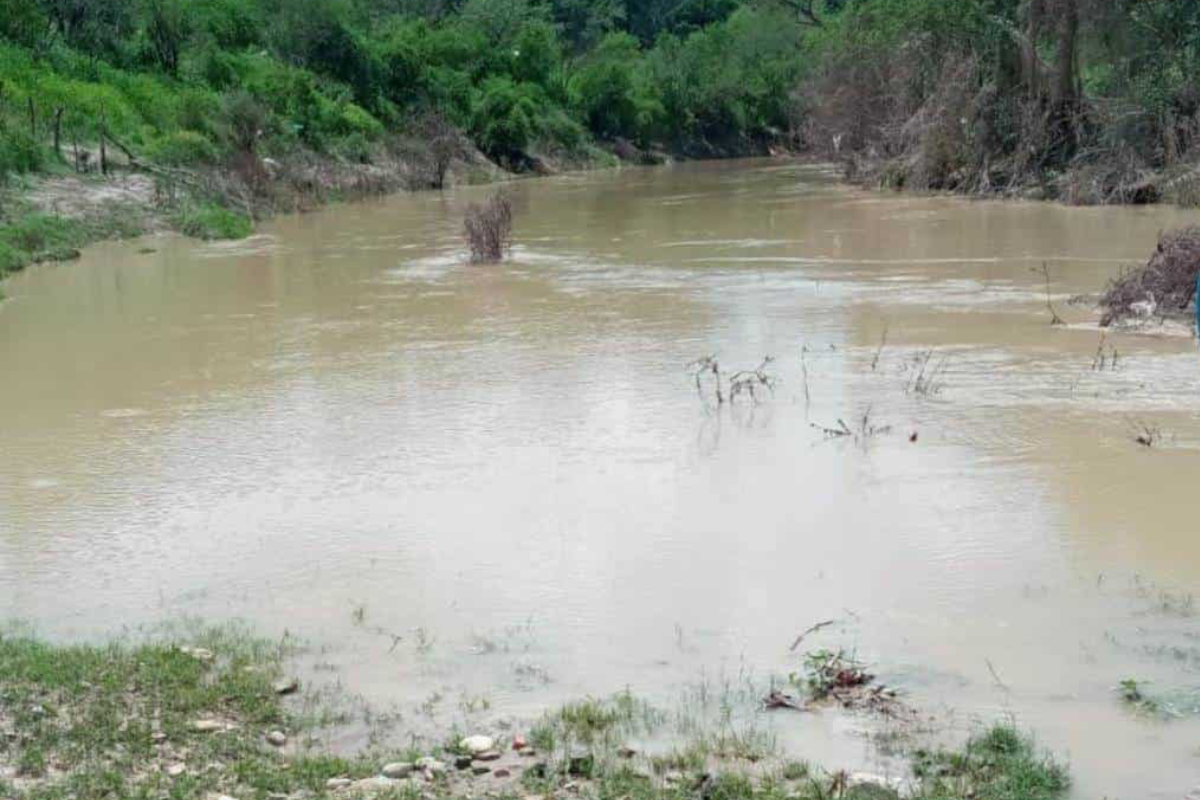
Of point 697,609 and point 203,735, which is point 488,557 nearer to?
point 697,609

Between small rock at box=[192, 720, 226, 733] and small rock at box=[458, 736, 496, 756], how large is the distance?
85 centimetres

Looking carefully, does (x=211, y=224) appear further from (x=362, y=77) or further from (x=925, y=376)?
(x=362, y=77)

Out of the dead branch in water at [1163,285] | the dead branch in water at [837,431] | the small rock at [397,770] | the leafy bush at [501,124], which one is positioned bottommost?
the small rock at [397,770]

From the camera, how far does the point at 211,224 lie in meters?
23.6

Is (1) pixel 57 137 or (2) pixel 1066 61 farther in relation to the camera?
(2) pixel 1066 61

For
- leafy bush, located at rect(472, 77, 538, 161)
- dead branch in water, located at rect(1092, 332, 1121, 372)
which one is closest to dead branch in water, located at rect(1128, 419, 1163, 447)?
dead branch in water, located at rect(1092, 332, 1121, 372)

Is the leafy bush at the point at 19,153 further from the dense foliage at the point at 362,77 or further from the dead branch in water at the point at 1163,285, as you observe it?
the dead branch in water at the point at 1163,285

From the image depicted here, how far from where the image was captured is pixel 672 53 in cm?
5806

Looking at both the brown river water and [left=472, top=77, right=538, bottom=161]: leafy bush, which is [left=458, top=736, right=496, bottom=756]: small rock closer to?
the brown river water

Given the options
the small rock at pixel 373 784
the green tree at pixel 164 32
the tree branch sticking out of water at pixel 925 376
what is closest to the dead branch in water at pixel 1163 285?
the tree branch sticking out of water at pixel 925 376

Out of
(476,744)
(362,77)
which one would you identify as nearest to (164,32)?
(362,77)

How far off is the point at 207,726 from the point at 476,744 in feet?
3.09

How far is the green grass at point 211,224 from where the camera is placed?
76.8 ft

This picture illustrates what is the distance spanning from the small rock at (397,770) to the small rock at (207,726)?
695mm
